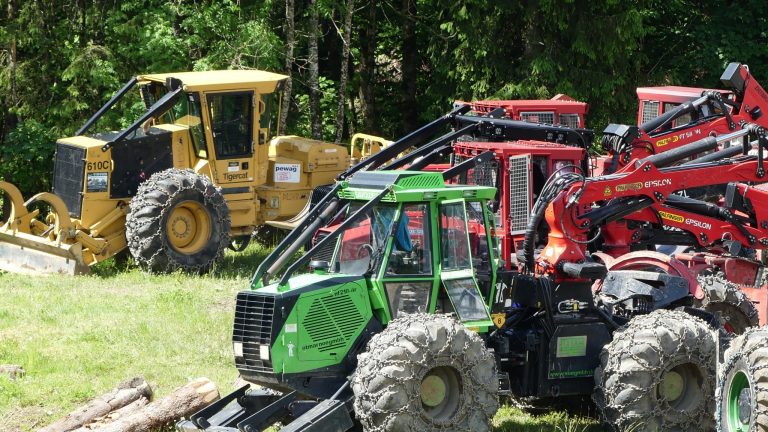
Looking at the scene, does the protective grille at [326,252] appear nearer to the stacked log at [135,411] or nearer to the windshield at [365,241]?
the windshield at [365,241]

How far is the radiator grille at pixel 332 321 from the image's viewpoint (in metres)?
9.78

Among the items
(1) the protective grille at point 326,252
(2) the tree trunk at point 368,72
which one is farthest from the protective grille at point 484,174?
(2) the tree trunk at point 368,72

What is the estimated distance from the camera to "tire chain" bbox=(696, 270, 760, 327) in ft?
42.9

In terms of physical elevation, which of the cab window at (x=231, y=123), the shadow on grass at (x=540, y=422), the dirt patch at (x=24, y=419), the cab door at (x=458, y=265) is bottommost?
the dirt patch at (x=24, y=419)

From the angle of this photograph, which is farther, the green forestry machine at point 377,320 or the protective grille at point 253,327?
the protective grille at point 253,327

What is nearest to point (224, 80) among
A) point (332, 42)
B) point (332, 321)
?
point (332, 321)

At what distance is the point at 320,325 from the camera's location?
9828mm

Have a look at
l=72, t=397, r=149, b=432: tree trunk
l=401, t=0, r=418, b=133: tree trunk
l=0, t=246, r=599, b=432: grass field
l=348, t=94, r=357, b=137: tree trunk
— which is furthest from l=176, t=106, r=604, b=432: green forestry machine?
l=348, t=94, r=357, b=137: tree trunk

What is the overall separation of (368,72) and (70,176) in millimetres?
11311

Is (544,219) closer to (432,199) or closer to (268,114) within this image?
(432,199)

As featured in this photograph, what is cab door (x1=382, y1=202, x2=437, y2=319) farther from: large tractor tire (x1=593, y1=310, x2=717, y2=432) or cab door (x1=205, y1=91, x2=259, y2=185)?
cab door (x1=205, y1=91, x2=259, y2=185)

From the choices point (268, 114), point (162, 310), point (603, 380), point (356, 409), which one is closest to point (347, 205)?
point (356, 409)

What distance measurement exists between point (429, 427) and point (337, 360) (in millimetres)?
945

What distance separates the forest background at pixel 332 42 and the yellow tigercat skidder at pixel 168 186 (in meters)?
4.83
